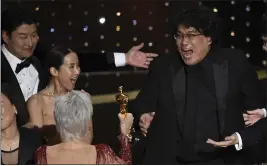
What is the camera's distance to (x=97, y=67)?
402 centimetres

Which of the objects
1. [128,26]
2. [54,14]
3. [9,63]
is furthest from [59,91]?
[128,26]

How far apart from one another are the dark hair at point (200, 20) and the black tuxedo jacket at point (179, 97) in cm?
13

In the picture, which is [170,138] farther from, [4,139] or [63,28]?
[63,28]

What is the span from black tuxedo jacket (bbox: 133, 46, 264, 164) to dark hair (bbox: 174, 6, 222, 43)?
125mm

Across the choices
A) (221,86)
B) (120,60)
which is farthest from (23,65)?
(221,86)

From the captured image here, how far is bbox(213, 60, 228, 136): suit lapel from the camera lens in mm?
3213

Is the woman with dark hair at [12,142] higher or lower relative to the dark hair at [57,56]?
lower

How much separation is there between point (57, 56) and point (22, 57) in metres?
0.36

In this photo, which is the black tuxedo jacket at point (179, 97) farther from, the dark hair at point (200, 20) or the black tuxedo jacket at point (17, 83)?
the black tuxedo jacket at point (17, 83)

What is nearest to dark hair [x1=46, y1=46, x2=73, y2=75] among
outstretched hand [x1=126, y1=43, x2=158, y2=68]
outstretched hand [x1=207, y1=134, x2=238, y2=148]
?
outstretched hand [x1=126, y1=43, x2=158, y2=68]

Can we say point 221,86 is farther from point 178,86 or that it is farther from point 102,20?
point 102,20

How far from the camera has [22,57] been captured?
3746 millimetres

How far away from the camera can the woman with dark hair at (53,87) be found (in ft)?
11.2

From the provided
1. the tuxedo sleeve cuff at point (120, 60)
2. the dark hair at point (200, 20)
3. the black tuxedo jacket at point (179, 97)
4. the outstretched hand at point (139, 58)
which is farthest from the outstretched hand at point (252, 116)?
the tuxedo sleeve cuff at point (120, 60)
